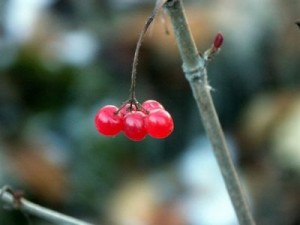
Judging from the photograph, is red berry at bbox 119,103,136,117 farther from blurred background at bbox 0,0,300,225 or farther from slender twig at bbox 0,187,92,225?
blurred background at bbox 0,0,300,225

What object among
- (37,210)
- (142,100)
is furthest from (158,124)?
(142,100)

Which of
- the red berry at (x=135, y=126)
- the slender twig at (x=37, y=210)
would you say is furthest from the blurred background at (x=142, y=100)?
the red berry at (x=135, y=126)

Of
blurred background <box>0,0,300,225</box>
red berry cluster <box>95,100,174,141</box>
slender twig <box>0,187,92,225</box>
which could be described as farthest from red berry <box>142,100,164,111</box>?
blurred background <box>0,0,300,225</box>

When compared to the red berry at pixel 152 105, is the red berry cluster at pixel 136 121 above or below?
below

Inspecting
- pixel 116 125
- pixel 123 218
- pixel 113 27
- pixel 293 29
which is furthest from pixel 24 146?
pixel 116 125

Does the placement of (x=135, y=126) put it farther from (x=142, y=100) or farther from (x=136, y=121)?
(x=142, y=100)

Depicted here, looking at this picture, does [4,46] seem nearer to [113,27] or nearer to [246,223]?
[113,27]

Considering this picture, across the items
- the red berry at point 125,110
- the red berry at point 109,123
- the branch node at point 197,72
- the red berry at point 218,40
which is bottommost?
the red berry at point 109,123

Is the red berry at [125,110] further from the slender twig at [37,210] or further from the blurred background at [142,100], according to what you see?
the blurred background at [142,100]
